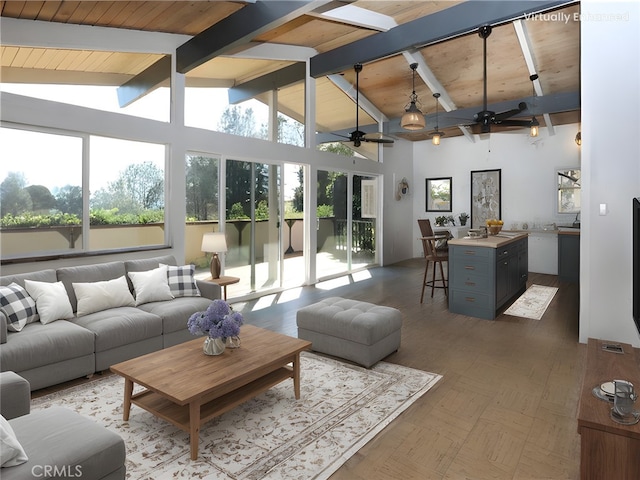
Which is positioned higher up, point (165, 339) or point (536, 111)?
point (536, 111)

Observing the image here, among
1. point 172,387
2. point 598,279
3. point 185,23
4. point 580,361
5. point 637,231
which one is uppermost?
point 185,23

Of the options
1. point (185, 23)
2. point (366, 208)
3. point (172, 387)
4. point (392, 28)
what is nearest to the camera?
point (172, 387)

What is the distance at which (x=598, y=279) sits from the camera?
3.76m

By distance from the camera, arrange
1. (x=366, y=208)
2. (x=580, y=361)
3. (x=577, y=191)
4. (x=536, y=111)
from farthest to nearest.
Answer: (x=366, y=208) < (x=577, y=191) < (x=536, y=111) < (x=580, y=361)

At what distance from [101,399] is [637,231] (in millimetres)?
3599

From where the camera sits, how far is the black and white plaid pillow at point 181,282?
4105 mm

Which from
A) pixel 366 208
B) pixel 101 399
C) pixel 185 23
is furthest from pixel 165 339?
pixel 366 208

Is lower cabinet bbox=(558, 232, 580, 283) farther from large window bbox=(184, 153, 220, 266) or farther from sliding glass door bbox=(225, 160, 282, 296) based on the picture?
large window bbox=(184, 153, 220, 266)

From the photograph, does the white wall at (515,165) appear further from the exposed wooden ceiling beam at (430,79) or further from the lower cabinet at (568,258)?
the exposed wooden ceiling beam at (430,79)

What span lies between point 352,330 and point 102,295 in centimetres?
226

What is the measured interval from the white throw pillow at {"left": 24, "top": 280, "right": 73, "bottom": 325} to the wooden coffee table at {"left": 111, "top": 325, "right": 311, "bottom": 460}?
3.69 ft

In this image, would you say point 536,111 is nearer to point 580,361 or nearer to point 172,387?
point 580,361

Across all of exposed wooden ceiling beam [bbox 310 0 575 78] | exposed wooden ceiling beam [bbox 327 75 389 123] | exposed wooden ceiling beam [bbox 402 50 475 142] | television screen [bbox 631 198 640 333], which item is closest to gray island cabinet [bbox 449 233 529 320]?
television screen [bbox 631 198 640 333]

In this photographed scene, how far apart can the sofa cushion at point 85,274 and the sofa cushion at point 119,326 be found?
318 mm
